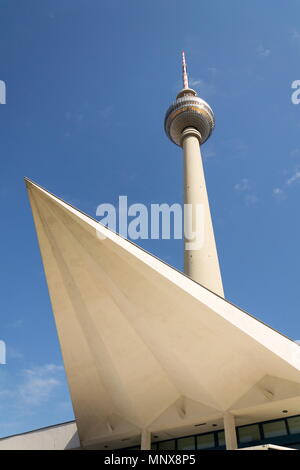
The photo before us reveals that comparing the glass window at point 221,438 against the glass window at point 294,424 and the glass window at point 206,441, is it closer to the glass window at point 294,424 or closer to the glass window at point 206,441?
the glass window at point 206,441

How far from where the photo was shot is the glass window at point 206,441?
1932 centimetres

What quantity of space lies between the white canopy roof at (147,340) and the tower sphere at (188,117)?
32975mm

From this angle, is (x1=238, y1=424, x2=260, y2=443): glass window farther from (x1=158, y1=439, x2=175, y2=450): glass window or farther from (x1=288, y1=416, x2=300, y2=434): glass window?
(x1=158, y1=439, x2=175, y2=450): glass window

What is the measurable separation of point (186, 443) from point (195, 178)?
79.8 ft

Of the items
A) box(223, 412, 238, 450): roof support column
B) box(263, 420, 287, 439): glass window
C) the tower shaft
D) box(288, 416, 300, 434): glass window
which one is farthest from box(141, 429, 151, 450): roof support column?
the tower shaft

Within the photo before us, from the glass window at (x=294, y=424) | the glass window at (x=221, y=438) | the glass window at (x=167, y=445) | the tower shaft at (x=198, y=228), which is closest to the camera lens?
the glass window at (x=294, y=424)

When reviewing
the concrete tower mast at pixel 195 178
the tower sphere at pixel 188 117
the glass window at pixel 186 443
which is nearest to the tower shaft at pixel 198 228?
the concrete tower mast at pixel 195 178

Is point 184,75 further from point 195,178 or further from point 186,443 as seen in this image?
point 186,443

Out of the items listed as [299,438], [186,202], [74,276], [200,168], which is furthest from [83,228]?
[200,168]

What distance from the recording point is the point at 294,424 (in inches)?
685

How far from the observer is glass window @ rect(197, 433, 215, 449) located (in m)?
19.3

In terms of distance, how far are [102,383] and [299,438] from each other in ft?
32.6

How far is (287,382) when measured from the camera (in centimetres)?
1600
